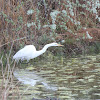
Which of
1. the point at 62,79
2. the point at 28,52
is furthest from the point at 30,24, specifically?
the point at 62,79

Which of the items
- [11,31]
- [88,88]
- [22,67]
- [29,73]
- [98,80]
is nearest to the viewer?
[88,88]

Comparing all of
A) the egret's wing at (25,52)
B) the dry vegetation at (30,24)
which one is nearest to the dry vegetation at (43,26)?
the dry vegetation at (30,24)

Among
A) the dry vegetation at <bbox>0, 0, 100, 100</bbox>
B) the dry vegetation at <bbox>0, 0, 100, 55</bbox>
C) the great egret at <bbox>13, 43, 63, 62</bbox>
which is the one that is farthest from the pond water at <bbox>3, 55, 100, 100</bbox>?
the dry vegetation at <bbox>0, 0, 100, 55</bbox>

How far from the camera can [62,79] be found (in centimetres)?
777

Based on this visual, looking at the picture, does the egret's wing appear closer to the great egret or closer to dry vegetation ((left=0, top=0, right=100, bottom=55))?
the great egret

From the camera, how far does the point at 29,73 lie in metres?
8.88

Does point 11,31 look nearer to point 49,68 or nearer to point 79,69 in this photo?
point 49,68

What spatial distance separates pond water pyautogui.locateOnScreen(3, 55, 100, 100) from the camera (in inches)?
245

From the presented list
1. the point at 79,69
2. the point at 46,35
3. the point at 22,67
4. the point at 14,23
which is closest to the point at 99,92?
the point at 79,69

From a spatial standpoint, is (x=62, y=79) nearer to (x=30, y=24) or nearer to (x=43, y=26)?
(x=30, y=24)

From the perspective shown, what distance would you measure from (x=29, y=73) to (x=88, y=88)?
2.53 meters

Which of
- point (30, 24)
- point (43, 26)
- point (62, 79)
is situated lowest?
point (62, 79)

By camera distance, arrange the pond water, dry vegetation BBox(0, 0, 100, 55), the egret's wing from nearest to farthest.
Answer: the pond water → the egret's wing → dry vegetation BBox(0, 0, 100, 55)

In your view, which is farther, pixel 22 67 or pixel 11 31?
pixel 11 31
